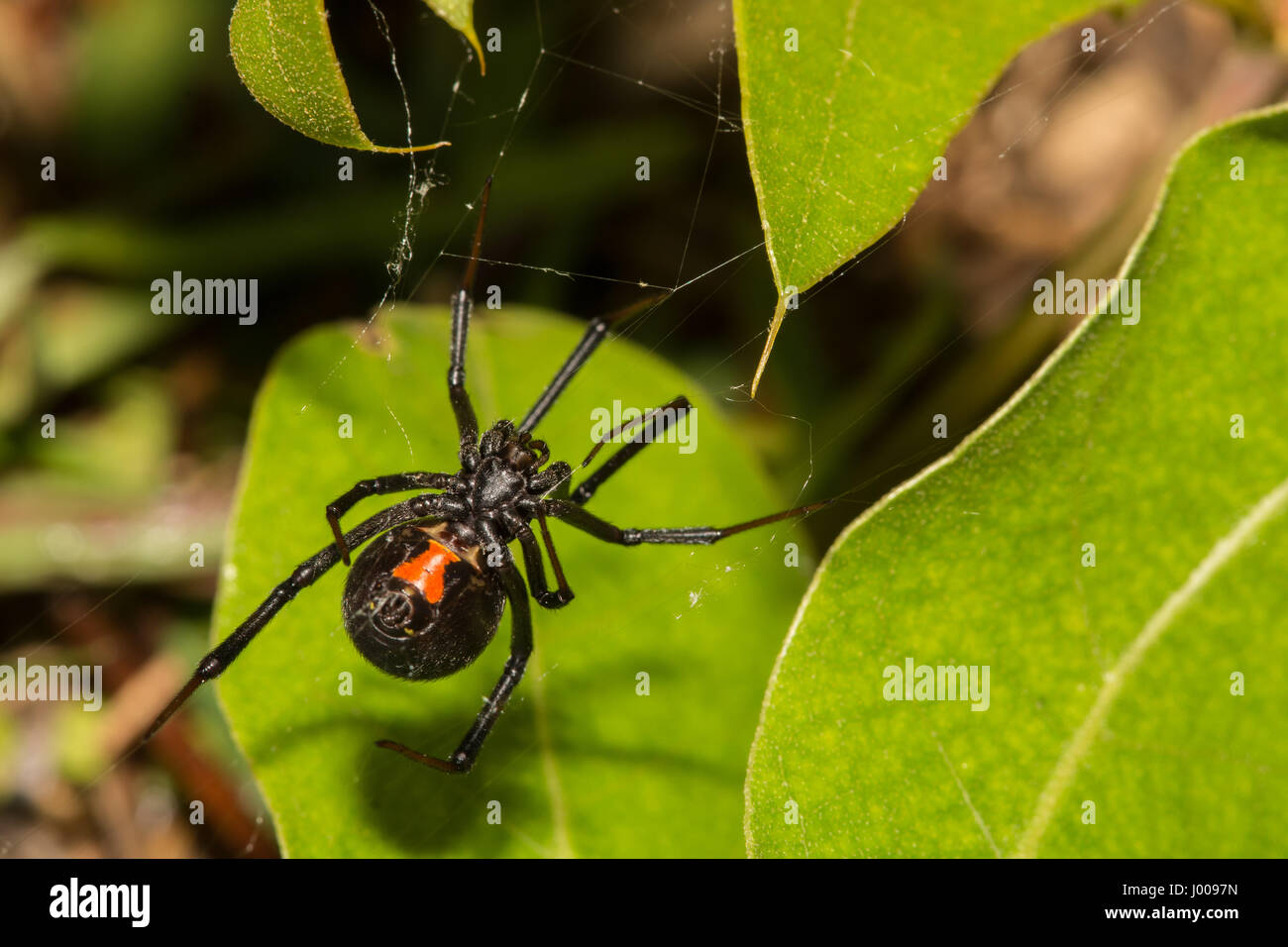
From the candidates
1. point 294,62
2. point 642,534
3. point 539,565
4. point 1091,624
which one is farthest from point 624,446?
point 294,62

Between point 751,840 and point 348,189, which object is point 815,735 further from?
point 348,189

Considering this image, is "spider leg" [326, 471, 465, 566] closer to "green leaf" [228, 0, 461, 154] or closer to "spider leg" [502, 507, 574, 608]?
"spider leg" [502, 507, 574, 608]

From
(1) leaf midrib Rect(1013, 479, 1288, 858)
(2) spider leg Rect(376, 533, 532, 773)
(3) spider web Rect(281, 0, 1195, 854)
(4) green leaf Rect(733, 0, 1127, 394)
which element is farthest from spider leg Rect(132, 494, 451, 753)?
(1) leaf midrib Rect(1013, 479, 1288, 858)

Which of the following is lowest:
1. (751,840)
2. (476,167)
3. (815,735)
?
(751,840)

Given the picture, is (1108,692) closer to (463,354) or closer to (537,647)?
(537,647)

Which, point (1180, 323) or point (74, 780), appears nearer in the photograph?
point (1180, 323)
